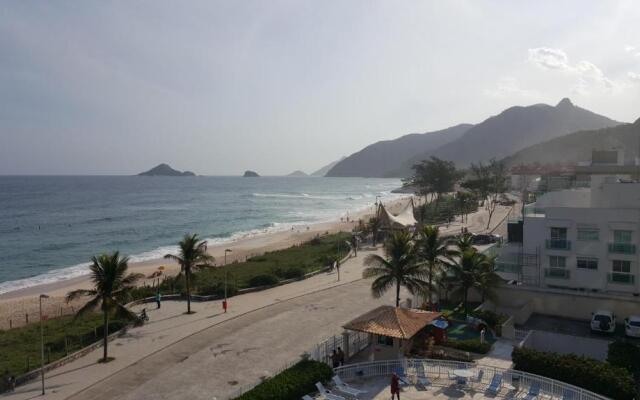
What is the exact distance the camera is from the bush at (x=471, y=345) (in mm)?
18261

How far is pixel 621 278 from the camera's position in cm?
2353

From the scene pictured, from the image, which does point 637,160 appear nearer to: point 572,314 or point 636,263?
point 636,263

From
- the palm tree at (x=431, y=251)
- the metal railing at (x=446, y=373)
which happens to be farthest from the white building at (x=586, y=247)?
the metal railing at (x=446, y=373)

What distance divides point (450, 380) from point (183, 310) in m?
16.9

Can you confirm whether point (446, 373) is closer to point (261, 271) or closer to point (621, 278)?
point (621, 278)

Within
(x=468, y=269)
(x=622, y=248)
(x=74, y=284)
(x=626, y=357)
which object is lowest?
(x=74, y=284)

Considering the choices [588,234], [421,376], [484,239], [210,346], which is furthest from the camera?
[484,239]

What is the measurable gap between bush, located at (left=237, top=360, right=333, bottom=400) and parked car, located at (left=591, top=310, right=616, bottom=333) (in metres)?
12.9

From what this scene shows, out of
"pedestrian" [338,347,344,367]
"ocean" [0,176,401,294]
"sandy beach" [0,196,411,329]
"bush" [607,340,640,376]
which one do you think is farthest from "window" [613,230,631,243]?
"ocean" [0,176,401,294]

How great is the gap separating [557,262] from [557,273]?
57 cm

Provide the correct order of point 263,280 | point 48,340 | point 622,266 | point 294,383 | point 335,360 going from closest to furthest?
point 294,383 → point 335,360 → point 48,340 → point 622,266 → point 263,280

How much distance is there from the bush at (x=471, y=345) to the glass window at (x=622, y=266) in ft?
31.5

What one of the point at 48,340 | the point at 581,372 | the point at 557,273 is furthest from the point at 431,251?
the point at 48,340

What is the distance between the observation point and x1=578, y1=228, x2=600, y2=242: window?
78.6 feet
